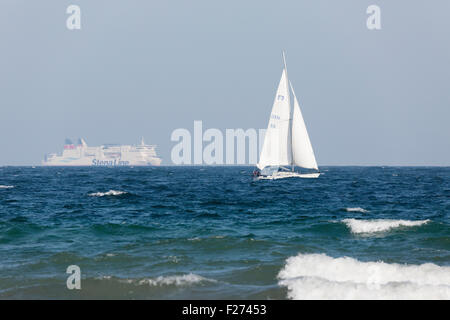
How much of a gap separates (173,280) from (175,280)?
62 mm

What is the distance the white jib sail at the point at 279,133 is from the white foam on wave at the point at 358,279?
54433mm

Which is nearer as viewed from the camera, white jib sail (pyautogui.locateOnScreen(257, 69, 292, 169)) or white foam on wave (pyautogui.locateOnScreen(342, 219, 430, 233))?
white foam on wave (pyautogui.locateOnScreen(342, 219, 430, 233))

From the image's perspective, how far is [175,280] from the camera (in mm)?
15094

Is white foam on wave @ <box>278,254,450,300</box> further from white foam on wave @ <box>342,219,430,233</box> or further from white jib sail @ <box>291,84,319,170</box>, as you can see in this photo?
white jib sail @ <box>291,84,319,170</box>

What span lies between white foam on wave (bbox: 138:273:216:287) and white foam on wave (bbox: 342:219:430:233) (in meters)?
12.0

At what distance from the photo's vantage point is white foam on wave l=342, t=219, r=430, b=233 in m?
25.0

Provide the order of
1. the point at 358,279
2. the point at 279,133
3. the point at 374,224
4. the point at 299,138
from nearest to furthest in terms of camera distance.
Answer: the point at 358,279 < the point at 374,224 < the point at 299,138 < the point at 279,133

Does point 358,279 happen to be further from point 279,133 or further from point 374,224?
point 279,133

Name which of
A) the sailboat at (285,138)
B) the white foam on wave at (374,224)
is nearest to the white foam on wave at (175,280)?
the white foam on wave at (374,224)

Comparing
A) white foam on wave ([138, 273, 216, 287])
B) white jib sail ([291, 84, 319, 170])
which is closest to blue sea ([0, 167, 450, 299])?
white foam on wave ([138, 273, 216, 287])

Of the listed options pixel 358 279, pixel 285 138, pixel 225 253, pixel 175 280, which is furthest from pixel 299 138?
pixel 175 280

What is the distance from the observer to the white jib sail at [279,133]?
235 ft
